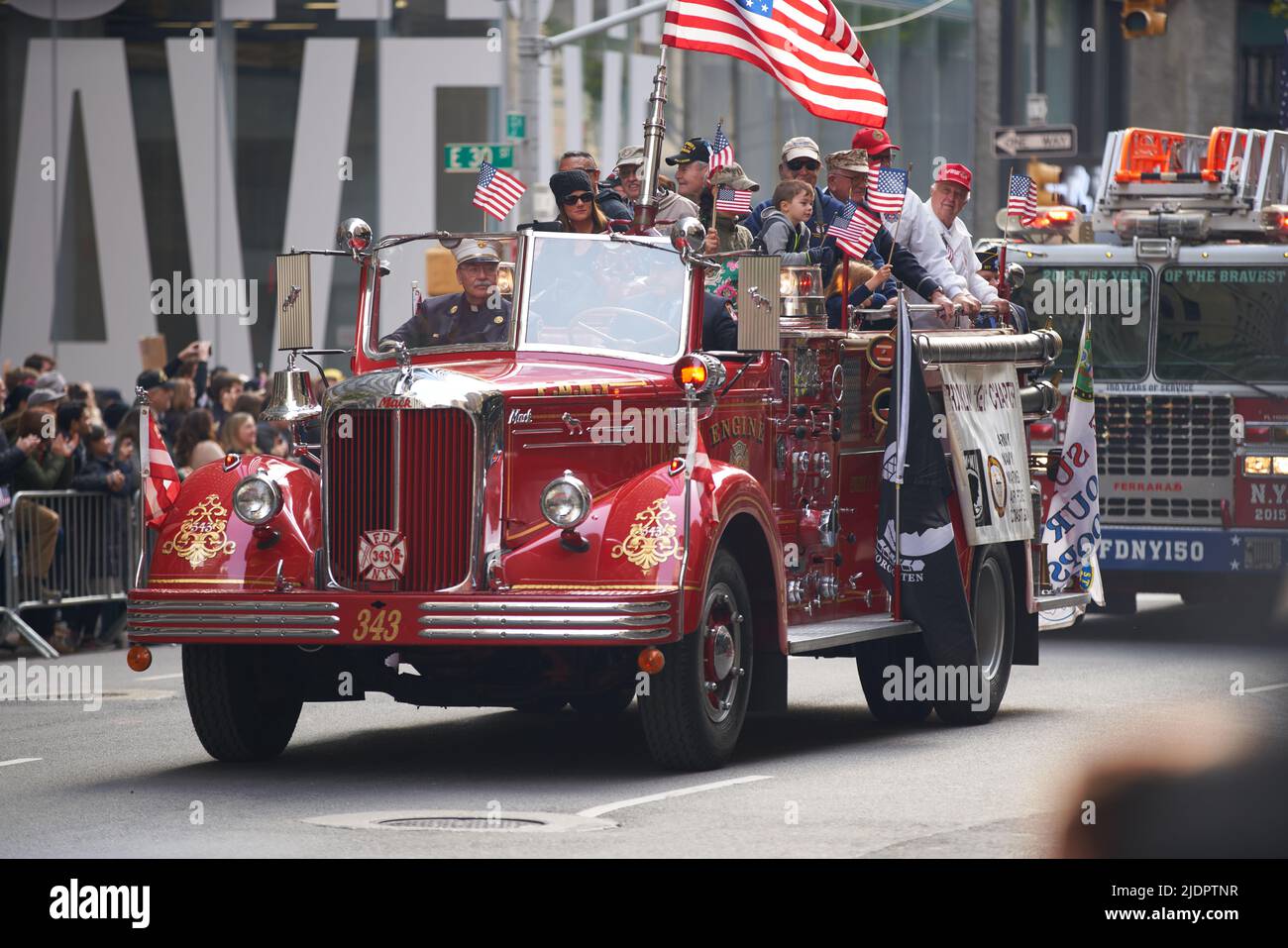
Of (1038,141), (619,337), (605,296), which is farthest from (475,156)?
(619,337)

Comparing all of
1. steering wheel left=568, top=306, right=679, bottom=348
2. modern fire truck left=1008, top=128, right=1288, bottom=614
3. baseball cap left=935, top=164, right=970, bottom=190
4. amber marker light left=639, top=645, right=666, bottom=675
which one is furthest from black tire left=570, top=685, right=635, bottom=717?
modern fire truck left=1008, top=128, right=1288, bottom=614

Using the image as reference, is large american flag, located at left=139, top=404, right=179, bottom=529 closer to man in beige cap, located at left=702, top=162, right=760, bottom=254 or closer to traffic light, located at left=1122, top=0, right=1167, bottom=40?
man in beige cap, located at left=702, top=162, right=760, bottom=254

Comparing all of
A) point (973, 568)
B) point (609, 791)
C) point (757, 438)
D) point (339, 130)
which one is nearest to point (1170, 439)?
point (973, 568)

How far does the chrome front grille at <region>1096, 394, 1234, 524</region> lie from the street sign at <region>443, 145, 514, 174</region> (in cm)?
811

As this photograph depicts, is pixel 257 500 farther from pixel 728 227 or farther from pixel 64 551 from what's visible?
pixel 64 551

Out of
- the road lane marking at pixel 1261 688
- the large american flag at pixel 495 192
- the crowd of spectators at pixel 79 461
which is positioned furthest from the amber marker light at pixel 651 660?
the crowd of spectators at pixel 79 461

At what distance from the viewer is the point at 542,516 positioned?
1072 centimetres

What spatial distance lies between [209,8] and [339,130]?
2.25 meters

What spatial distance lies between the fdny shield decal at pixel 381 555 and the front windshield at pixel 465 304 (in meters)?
1.26

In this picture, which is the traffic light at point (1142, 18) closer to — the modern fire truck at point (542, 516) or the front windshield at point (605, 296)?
the modern fire truck at point (542, 516)

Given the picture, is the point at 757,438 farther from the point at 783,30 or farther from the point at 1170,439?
the point at 1170,439

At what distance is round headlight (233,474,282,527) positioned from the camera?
35.5ft
